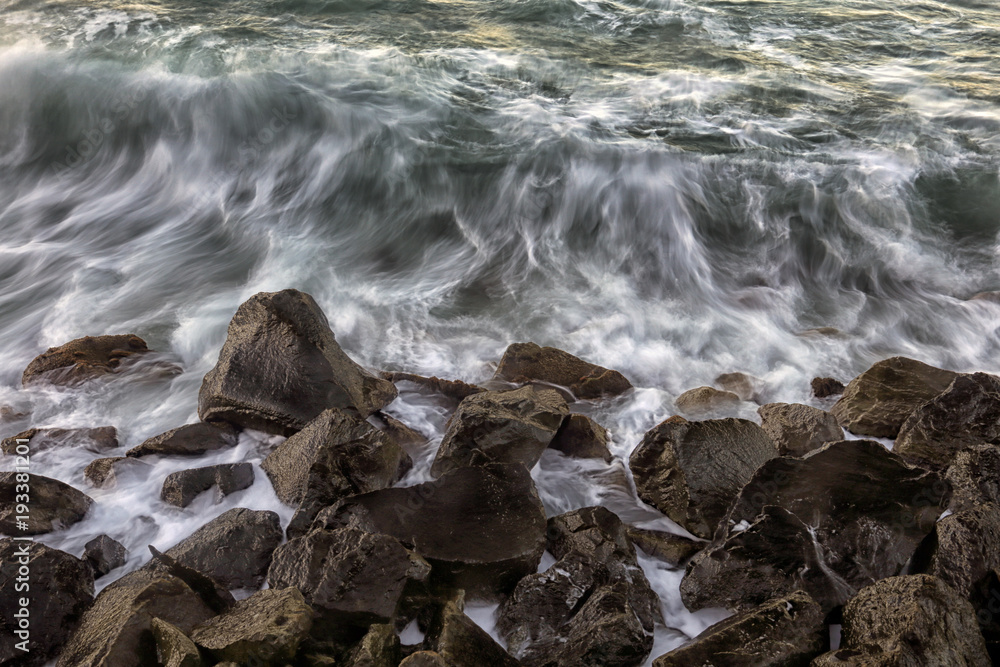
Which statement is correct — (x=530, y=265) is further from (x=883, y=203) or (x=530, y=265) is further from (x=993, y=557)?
(x=993, y=557)

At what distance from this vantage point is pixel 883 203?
6.35 m

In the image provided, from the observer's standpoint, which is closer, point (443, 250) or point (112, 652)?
point (112, 652)

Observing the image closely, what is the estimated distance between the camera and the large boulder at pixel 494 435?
3.35 metres

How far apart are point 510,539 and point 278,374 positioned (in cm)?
153

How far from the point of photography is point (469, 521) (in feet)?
9.84

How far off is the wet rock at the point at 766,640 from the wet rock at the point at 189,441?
2.38 meters

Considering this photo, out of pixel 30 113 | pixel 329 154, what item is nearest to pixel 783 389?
pixel 329 154

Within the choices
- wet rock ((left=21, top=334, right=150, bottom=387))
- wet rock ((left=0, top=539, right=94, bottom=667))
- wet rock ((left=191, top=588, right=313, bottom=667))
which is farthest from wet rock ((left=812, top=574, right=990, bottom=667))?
wet rock ((left=21, top=334, right=150, bottom=387))

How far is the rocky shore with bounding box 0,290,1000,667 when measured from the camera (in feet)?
7.89

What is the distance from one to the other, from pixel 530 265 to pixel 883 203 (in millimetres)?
3177

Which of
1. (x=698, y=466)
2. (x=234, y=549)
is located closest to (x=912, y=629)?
(x=698, y=466)

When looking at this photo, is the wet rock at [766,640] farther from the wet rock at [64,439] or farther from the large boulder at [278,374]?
the wet rock at [64,439]

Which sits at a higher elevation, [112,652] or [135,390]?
[112,652]

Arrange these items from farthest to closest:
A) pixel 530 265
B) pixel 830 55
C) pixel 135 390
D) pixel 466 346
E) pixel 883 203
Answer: pixel 830 55
pixel 883 203
pixel 530 265
pixel 466 346
pixel 135 390
